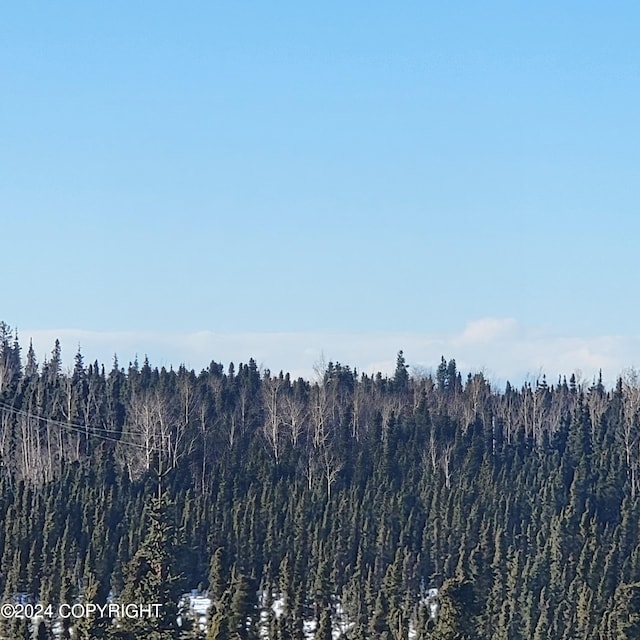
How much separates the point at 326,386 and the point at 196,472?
95.7 ft

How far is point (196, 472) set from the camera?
12188 cm

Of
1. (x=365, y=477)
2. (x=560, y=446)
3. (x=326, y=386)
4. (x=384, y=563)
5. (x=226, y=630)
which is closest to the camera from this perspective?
(x=226, y=630)

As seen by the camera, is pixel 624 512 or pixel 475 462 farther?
pixel 475 462

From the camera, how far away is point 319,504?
106 m

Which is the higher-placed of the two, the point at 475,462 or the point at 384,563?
the point at 475,462

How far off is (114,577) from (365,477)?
33590 mm

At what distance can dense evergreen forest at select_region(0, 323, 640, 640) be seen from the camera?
7006 cm

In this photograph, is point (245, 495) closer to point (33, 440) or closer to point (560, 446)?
point (33, 440)

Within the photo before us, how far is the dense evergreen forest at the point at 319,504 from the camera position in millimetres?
70062

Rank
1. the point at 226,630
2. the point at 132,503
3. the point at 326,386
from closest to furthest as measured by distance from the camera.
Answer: the point at 226,630 → the point at 132,503 → the point at 326,386

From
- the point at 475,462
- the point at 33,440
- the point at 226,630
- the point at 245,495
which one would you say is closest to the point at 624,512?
the point at 475,462

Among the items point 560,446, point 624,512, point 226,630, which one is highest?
point 560,446

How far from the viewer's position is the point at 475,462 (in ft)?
401

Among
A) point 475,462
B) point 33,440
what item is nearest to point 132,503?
point 33,440
